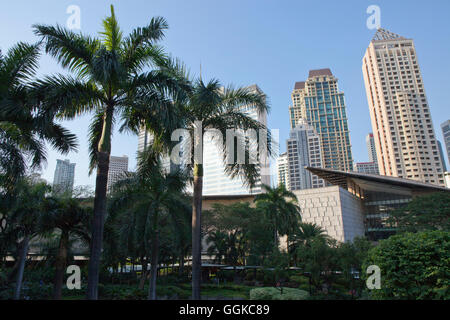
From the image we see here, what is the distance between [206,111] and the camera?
11.4 meters

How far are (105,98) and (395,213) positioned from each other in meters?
41.2

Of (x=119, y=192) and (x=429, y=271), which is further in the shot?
(x=119, y=192)

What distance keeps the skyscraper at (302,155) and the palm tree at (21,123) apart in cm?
14505

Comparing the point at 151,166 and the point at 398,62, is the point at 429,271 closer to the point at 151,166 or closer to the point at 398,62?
the point at 151,166

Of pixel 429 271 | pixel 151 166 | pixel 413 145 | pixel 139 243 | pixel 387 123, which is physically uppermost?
pixel 387 123

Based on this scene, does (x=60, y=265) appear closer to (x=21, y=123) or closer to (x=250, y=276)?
(x=21, y=123)

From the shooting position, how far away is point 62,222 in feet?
48.0

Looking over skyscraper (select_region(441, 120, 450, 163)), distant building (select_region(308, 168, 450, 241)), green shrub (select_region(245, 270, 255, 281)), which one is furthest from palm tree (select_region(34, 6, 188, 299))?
skyscraper (select_region(441, 120, 450, 163))

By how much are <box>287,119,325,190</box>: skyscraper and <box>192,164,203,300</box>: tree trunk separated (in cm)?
14249

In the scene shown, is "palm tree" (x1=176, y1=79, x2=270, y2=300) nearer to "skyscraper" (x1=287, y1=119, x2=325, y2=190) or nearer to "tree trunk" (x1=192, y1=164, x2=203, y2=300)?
"tree trunk" (x1=192, y1=164, x2=203, y2=300)

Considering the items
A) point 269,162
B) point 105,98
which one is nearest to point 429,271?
point 269,162

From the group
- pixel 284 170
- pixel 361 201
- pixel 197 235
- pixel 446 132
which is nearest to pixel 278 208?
pixel 197 235

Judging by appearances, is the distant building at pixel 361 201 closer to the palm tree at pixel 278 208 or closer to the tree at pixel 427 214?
the tree at pixel 427 214

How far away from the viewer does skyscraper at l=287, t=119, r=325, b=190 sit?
14938 cm
